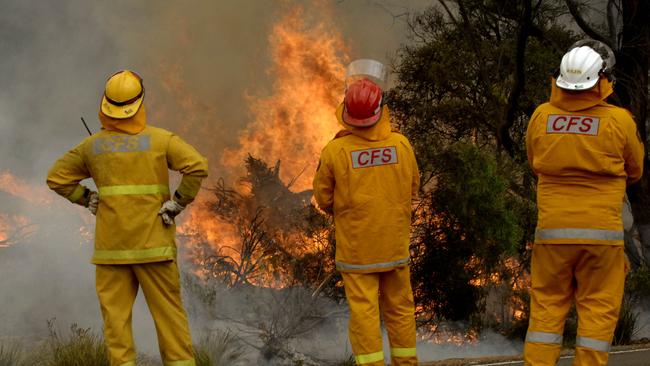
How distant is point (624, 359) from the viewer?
8.02m

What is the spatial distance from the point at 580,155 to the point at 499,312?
6742mm

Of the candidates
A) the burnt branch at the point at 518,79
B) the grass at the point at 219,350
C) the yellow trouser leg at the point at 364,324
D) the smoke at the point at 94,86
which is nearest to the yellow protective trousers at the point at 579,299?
the yellow trouser leg at the point at 364,324

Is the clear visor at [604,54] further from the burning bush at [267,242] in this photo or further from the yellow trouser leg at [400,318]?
the burning bush at [267,242]

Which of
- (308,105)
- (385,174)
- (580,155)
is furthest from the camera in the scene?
(308,105)

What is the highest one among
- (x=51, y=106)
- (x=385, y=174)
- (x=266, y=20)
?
(x=266, y=20)

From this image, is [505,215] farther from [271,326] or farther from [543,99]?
[543,99]

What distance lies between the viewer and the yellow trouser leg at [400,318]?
5570 millimetres

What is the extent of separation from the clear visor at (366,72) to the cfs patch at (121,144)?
59.1 inches

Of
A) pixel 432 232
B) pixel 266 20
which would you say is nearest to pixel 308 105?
pixel 266 20

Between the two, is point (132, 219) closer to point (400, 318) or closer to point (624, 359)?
point (400, 318)

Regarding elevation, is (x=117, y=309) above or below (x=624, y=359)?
above

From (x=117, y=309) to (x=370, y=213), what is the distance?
166cm

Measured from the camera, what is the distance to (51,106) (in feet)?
36.1

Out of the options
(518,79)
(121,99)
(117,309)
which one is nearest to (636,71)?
(518,79)
